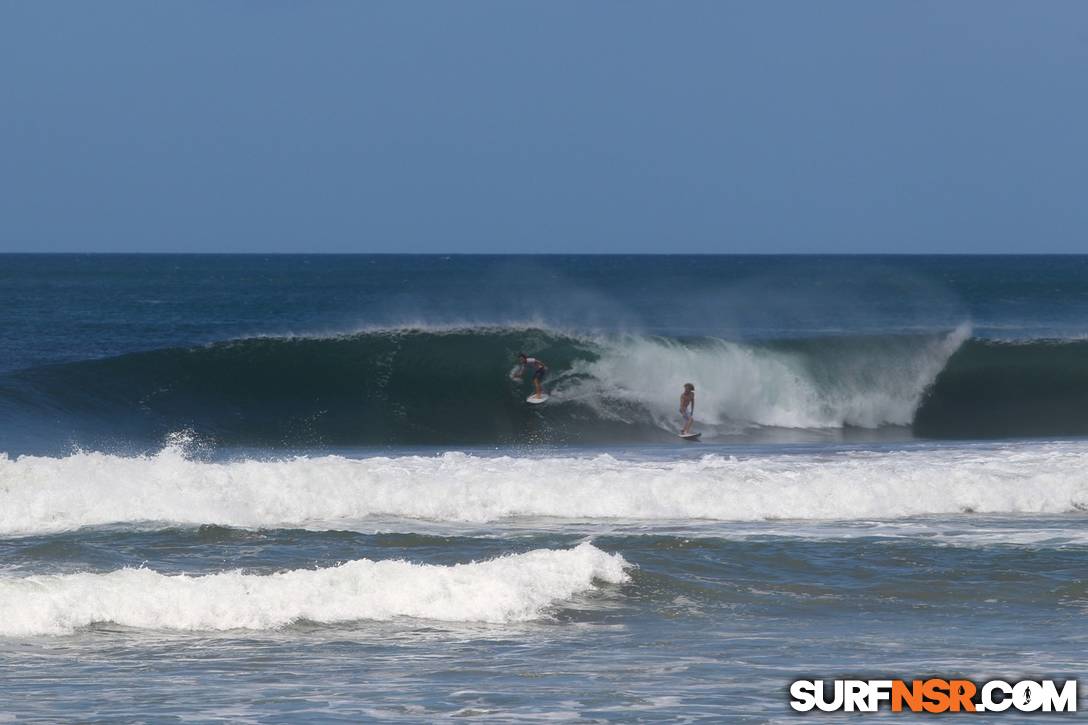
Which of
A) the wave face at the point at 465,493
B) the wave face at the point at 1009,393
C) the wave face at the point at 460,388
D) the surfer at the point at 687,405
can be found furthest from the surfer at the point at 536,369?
the wave face at the point at 465,493

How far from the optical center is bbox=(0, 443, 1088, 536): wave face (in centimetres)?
1295

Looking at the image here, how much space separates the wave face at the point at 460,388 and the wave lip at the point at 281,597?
11734mm

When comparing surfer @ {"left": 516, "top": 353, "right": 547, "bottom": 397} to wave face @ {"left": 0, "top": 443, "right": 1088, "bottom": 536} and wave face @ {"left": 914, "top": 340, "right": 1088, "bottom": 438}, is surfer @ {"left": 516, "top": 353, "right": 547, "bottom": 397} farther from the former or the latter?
wave face @ {"left": 0, "top": 443, "right": 1088, "bottom": 536}

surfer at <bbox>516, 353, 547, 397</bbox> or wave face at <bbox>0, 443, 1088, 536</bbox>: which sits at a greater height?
surfer at <bbox>516, 353, 547, 397</bbox>

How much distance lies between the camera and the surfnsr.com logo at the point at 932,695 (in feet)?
22.7

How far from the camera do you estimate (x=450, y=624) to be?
29.6ft

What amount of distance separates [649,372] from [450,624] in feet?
54.8

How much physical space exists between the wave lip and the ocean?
26 mm

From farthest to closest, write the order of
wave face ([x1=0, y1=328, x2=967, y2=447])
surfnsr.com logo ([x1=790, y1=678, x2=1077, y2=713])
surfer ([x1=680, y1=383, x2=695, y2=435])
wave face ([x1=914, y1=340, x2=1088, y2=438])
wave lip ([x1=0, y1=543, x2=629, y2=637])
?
wave face ([x1=914, y1=340, x2=1088, y2=438]) < wave face ([x1=0, y1=328, x2=967, y2=447]) < surfer ([x1=680, y1=383, x2=695, y2=435]) < wave lip ([x1=0, y1=543, x2=629, y2=637]) < surfnsr.com logo ([x1=790, y1=678, x2=1077, y2=713])

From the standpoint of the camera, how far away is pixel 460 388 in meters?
25.0

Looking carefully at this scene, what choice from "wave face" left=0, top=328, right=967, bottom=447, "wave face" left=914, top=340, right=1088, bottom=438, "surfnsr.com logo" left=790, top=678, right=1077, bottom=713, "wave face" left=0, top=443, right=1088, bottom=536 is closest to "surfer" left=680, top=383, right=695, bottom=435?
"wave face" left=0, top=328, right=967, bottom=447

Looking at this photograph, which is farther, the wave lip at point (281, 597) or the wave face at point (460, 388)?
the wave face at point (460, 388)

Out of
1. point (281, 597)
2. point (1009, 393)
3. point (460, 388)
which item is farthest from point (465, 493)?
point (1009, 393)

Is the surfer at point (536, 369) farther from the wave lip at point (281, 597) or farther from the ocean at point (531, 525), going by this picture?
the wave lip at point (281, 597)
